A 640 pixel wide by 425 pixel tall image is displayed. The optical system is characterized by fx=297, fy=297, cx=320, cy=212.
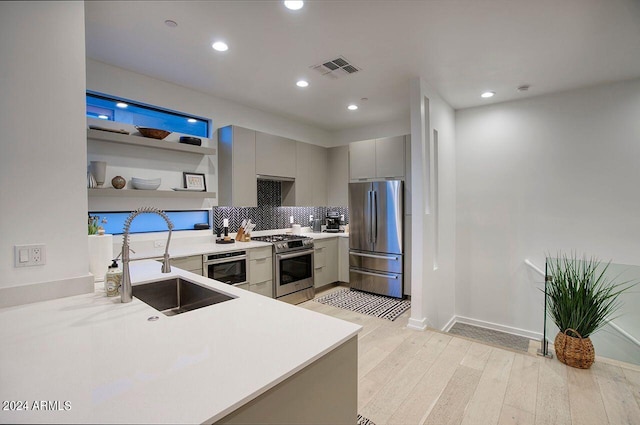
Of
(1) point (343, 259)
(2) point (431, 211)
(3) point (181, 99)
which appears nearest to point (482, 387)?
(2) point (431, 211)

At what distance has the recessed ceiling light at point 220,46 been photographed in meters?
2.49

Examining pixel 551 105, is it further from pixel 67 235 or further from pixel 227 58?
pixel 67 235

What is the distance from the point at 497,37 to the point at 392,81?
3.64 feet

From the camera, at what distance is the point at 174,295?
1.92 meters

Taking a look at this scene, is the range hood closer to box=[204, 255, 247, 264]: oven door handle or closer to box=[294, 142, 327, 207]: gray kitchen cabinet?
box=[294, 142, 327, 207]: gray kitchen cabinet

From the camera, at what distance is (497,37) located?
243 cm

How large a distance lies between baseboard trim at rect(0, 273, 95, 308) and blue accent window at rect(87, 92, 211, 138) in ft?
6.58

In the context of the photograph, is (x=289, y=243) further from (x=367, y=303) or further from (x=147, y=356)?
(x=147, y=356)

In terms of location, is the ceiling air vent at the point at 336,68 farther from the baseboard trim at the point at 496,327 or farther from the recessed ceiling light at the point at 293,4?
the baseboard trim at the point at 496,327

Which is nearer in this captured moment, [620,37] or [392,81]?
[620,37]

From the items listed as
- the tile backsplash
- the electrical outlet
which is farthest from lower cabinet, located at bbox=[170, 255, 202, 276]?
the electrical outlet

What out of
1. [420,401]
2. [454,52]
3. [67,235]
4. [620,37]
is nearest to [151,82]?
[67,235]

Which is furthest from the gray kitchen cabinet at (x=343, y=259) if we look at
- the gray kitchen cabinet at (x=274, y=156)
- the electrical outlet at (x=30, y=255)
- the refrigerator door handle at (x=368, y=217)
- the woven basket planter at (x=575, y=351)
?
the electrical outlet at (x=30, y=255)

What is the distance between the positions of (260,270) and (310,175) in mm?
1901
